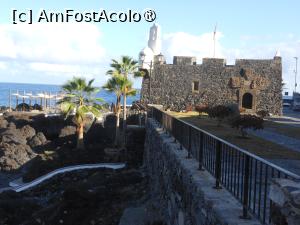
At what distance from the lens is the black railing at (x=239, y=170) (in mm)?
5176

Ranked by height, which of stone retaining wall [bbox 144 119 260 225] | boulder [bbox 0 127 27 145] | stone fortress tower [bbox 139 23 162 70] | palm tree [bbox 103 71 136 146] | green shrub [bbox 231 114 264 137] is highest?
stone fortress tower [bbox 139 23 162 70]

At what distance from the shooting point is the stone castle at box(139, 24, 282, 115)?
139 feet

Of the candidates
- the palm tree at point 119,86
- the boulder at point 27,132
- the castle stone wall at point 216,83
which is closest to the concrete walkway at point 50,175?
the palm tree at point 119,86

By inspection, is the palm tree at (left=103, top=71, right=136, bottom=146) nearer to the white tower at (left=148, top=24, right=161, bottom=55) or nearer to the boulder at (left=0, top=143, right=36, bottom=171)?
the boulder at (left=0, top=143, right=36, bottom=171)

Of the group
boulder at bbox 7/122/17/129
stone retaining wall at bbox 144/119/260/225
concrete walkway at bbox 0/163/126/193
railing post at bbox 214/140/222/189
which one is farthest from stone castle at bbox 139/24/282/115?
railing post at bbox 214/140/222/189

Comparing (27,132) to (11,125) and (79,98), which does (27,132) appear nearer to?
(11,125)

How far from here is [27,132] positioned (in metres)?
37.4

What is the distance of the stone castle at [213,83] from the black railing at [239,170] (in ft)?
109

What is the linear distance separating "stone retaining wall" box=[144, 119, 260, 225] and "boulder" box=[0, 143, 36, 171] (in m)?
18.9

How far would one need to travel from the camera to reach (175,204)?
353 inches

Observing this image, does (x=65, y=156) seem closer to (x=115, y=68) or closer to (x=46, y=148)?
(x=46, y=148)

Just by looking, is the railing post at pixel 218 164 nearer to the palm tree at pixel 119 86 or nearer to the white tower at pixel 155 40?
the palm tree at pixel 119 86

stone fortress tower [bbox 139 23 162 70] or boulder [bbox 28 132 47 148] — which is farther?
stone fortress tower [bbox 139 23 162 70]

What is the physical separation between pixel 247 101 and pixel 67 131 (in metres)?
16.6
